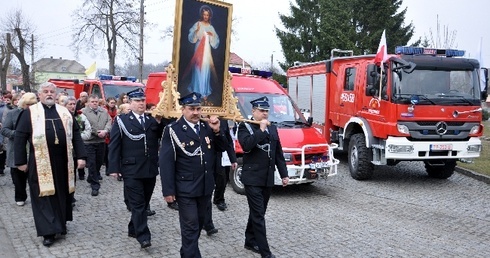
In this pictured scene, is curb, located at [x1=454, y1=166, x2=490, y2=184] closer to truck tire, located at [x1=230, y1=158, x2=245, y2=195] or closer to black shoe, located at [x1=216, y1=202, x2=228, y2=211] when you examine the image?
truck tire, located at [x1=230, y1=158, x2=245, y2=195]

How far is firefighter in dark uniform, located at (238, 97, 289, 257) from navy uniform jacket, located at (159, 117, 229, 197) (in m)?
0.76

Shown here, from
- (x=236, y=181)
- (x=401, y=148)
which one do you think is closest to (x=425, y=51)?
(x=401, y=148)

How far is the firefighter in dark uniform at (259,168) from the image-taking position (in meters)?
5.08

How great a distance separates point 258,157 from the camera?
17.4 ft

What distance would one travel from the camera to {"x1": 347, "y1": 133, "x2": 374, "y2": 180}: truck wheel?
32.6ft

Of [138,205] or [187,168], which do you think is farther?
[138,205]

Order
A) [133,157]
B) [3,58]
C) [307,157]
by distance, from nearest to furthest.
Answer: [133,157]
[307,157]
[3,58]

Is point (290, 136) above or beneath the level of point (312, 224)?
above

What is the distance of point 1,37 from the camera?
41.1 metres

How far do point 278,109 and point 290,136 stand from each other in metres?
1.11

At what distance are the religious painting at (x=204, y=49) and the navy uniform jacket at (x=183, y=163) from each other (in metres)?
0.92

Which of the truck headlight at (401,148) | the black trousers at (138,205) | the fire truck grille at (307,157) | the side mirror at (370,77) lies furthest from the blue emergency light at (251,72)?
the black trousers at (138,205)

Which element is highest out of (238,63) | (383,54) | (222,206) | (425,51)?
(238,63)

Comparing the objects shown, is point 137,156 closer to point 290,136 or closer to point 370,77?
point 290,136
